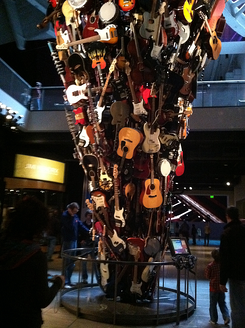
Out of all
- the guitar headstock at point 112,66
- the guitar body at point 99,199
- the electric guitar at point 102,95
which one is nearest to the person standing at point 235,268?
the guitar body at point 99,199

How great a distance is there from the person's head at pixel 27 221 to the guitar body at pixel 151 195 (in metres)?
2.46

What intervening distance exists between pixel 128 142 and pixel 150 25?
4.54ft

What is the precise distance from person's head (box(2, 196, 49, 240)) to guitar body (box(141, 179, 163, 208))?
2.46 metres

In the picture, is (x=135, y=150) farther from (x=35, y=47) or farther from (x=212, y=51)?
(x=35, y=47)

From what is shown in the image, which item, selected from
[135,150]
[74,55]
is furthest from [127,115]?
[74,55]

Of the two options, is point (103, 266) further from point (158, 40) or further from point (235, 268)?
point (158, 40)

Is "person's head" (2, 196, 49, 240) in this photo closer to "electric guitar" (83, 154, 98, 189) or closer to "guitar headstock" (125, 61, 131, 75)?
"electric guitar" (83, 154, 98, 189)

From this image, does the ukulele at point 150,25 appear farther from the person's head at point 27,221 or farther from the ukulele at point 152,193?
the person's head at point 27,221

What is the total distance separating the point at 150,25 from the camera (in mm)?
3770

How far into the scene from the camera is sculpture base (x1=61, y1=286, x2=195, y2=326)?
3.71 metres

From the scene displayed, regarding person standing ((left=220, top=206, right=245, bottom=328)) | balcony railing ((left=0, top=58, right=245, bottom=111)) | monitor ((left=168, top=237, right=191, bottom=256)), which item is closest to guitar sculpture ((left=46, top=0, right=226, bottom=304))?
monitor ((left=168, top=237, right=191, bottom=256))

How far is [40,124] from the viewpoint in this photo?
9969mm

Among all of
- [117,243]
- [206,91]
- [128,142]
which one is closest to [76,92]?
[128,142]

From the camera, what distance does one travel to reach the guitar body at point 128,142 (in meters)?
3.99
